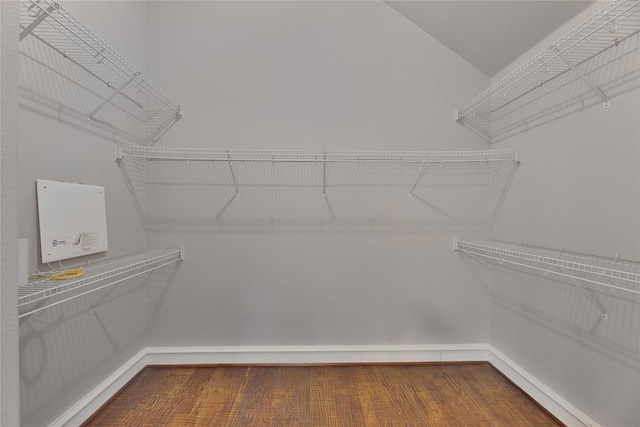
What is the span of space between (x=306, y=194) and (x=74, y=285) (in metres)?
1.29

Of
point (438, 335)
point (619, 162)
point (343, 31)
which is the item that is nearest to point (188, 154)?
point (343, 31)

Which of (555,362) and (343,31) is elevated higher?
(343,31)

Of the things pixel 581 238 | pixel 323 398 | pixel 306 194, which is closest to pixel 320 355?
pixel 323 398

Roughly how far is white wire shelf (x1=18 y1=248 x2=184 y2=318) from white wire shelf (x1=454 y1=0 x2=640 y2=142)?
210 centimetres

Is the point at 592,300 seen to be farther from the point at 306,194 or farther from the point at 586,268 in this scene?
the point at 306,194

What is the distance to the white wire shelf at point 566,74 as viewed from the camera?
1.12 metres

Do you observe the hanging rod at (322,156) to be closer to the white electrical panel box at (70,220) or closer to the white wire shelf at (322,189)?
the white wire shelf at (322,189)

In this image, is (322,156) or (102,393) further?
(322,156)

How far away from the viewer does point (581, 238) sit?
135 centimetres

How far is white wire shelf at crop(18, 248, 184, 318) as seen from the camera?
0.98 m

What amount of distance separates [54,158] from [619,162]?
96.9 inches

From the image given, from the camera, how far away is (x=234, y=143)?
193 centimetres

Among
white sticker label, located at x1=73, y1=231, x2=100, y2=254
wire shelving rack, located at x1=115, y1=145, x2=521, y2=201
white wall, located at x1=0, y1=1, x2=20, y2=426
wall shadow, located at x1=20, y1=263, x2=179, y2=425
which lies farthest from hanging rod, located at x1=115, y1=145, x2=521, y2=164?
white wall, located at x1=0, y1=1, x2=20, y2=426

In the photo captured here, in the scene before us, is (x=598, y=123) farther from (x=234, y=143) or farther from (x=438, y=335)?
(x=234, y=143)
